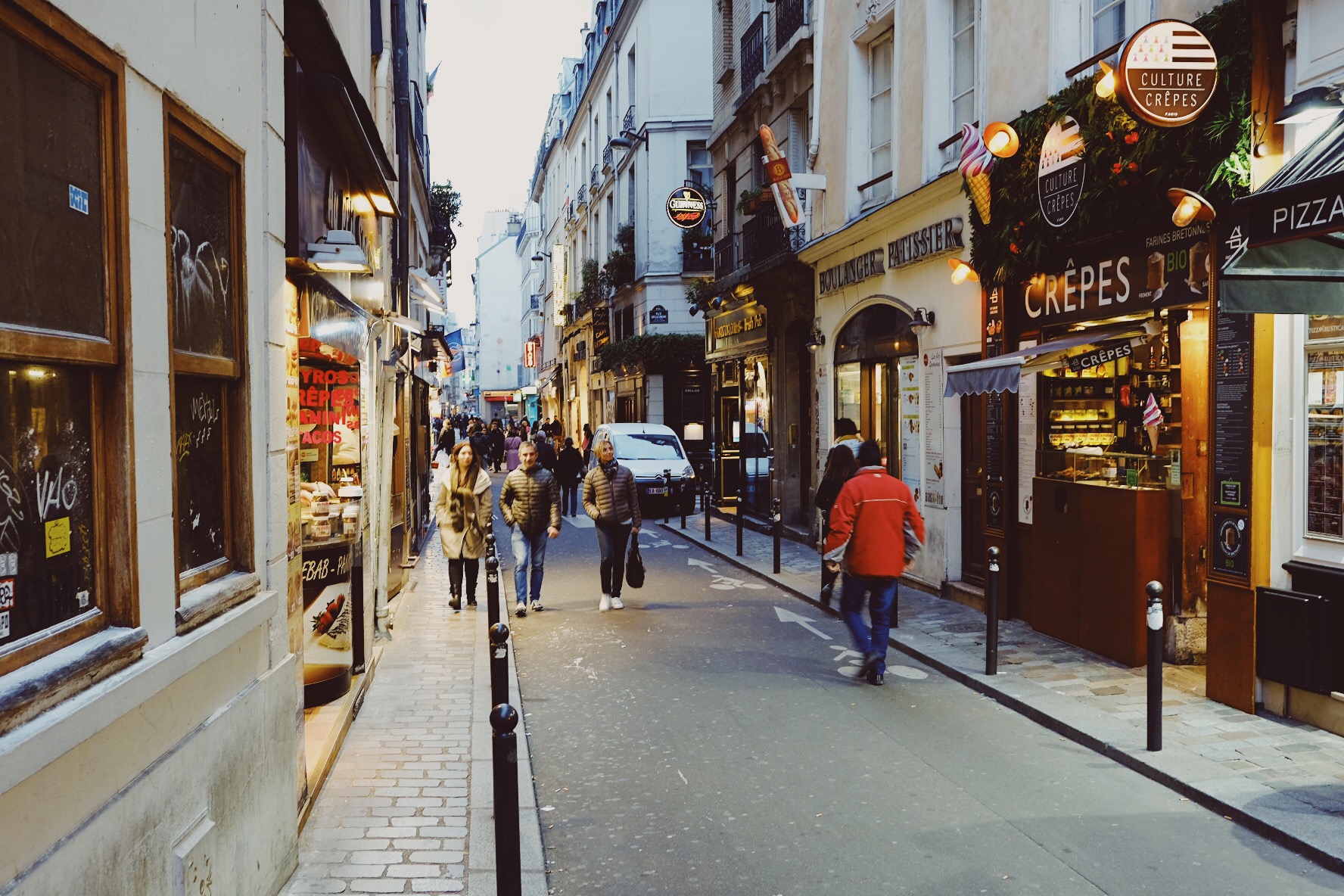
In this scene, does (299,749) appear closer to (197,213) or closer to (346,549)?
(346,549)

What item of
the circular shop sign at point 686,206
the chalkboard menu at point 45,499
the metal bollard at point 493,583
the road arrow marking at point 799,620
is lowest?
the road arrow marking at point 799,620

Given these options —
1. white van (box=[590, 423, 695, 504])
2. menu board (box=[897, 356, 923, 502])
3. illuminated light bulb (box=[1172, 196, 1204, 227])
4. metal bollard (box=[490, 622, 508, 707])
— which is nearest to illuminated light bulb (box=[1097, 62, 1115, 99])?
illuminated light bulb (box=[1172, 196, 1204, 227])

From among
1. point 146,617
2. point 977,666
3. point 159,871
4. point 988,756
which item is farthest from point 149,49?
point 977,666

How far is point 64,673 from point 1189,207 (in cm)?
752

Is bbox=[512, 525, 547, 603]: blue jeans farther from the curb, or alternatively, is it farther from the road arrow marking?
the curb

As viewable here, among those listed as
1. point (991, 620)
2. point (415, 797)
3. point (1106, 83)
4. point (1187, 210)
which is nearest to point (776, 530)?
point (991, 620)

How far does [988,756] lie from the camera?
648cm

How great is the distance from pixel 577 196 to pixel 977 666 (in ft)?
124

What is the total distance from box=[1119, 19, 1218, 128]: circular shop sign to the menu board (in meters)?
5.78

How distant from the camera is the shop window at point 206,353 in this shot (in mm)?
3760

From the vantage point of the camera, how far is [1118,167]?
28.1 feet

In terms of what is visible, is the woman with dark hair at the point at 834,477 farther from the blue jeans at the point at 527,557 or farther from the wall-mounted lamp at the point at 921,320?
the blue jeans at the point at 527,557

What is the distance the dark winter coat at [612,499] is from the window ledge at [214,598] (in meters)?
6.97

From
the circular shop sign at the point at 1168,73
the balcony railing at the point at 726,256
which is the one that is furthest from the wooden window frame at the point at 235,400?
the balcony railing at the point at 726,256
